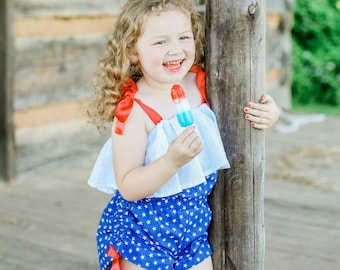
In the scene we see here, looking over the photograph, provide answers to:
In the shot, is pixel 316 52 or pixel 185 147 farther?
pixel 316 52

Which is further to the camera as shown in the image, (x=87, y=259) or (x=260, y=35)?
(x=87, y=259)

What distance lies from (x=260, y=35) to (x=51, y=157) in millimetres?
3424

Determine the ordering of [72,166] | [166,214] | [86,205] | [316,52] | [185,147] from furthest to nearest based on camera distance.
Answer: [316,52], [72,166], [86,205], [166,214], [185,147]

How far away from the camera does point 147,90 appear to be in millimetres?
2439

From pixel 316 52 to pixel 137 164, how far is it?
8.84 metres

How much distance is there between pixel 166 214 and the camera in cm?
242

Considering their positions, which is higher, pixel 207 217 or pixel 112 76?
pixel 112 76

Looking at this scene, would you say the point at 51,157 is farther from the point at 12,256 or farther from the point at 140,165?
the point at 140,165

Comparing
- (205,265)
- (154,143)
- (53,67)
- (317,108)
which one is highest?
(154,143)

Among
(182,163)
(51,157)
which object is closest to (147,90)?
(182,163)

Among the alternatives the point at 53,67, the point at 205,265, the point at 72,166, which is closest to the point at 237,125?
the point at 205,265

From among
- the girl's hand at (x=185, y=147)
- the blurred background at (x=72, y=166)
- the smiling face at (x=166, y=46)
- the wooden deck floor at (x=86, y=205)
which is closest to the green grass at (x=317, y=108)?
the blurred background at (x=72, y=166)

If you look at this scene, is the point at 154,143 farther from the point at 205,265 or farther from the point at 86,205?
the point at 86,205

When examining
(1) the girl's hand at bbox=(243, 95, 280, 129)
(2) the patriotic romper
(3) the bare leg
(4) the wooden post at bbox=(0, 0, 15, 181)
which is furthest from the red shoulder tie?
(4) the wooden post at bbox=(0, 0, 15, 181)
